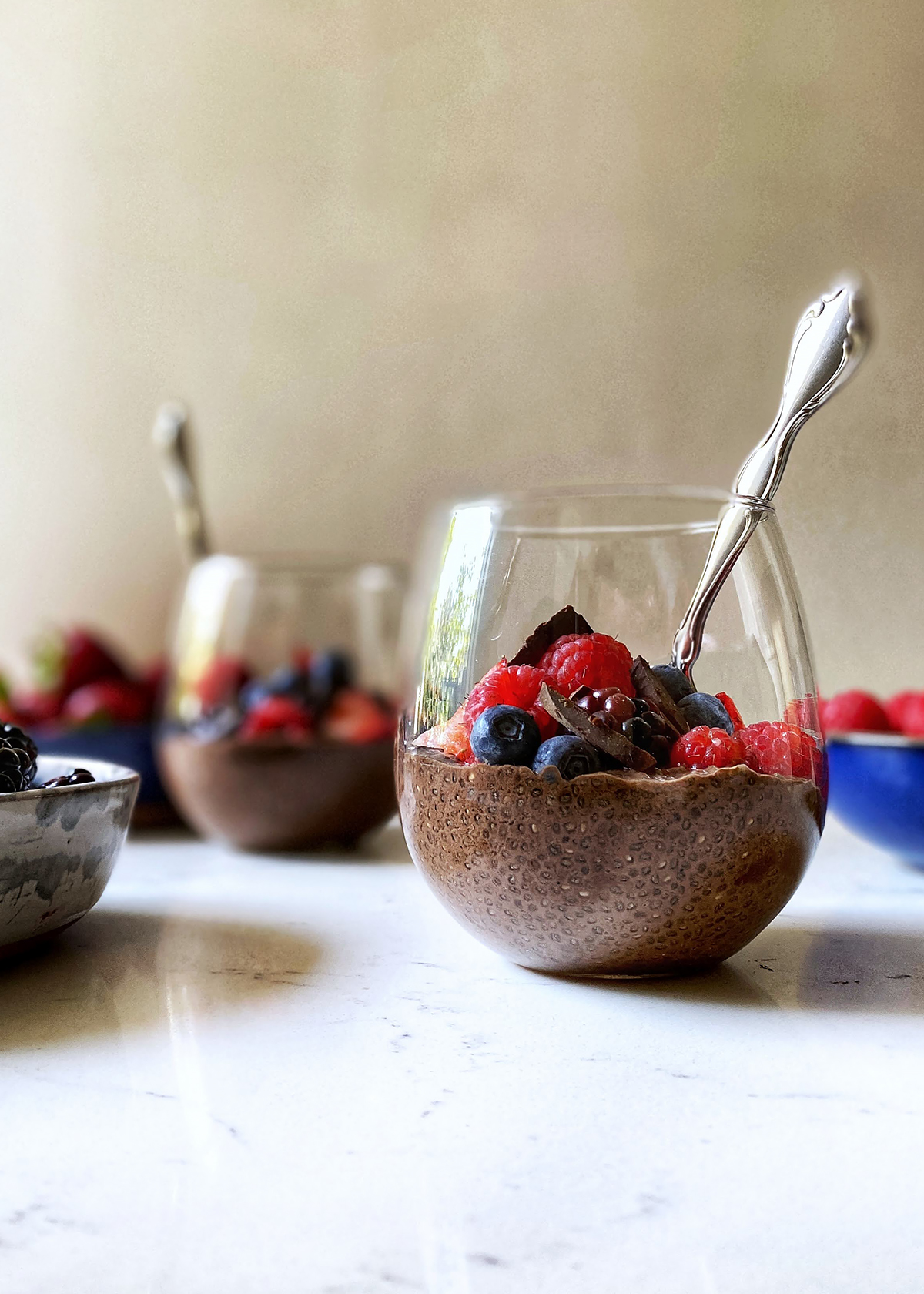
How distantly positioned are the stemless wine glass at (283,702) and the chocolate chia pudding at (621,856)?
48cm

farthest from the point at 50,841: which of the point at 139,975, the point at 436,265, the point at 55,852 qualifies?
the point at 436,265

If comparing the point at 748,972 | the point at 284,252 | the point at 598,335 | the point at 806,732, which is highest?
the point at 284,252

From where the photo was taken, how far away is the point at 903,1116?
1.77ft

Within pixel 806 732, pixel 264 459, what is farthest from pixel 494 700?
pixel 264 459

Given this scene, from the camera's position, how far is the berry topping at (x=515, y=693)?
65 cm

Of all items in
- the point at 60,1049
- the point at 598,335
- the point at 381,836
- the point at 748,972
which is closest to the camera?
the point at 60,1049

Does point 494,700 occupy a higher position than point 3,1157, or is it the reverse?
point 494,700

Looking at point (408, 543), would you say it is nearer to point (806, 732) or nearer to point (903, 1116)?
point (806, 732)

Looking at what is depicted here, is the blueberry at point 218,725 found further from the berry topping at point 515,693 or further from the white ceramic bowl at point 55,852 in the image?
the berry topping at point 515,693

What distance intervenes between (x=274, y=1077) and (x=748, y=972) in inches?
13.1

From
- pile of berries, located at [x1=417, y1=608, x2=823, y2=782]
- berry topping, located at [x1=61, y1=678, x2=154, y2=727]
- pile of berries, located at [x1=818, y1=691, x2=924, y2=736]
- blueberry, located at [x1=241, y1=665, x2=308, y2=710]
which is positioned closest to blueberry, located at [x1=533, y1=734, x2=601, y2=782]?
pile of berries, located at [x1=417, y1=608, x2=823, y2=782]

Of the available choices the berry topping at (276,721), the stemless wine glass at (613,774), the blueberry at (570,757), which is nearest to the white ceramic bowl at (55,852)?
the stemless wine glass at (613,774)

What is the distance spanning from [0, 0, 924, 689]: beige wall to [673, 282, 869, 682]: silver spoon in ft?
2.37

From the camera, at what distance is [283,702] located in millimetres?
1215
